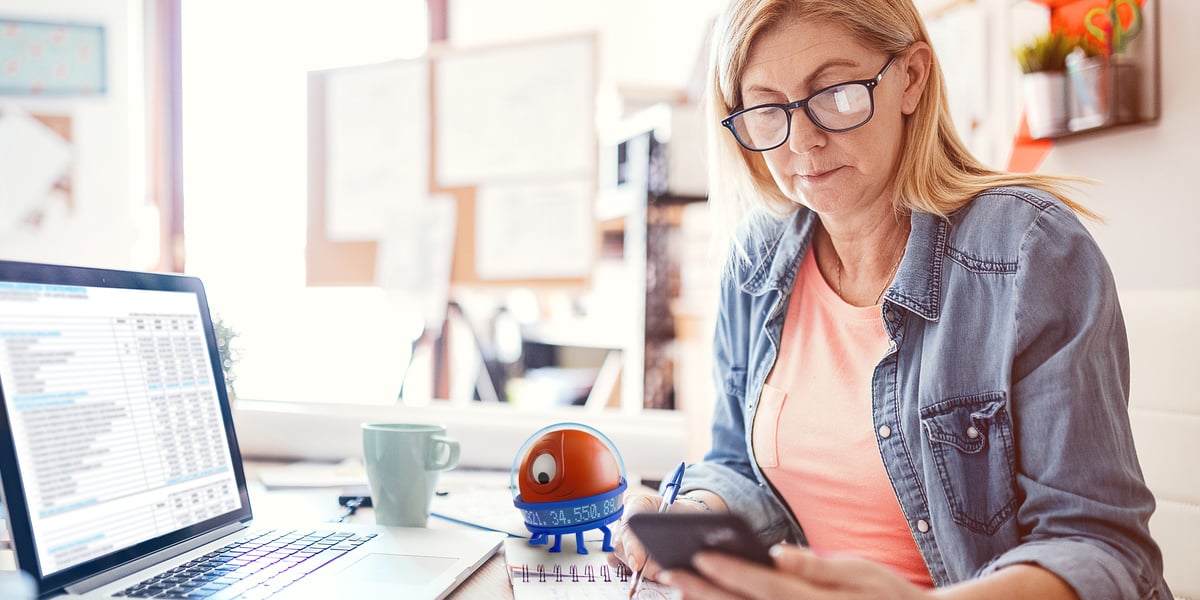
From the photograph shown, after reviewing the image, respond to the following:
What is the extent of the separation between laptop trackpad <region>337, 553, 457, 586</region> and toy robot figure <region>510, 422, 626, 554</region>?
0.33ft

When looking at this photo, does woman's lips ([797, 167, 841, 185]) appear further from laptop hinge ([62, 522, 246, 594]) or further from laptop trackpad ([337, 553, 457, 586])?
laptop hinge ([62, 522, 246, 594])

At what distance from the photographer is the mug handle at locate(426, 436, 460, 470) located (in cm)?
89

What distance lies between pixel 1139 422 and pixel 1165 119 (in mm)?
540

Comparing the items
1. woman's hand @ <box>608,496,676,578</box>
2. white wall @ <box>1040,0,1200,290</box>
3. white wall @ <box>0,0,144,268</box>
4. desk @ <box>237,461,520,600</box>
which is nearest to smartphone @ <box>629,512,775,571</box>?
woman's hand @ <box>608,496,676,578</box>

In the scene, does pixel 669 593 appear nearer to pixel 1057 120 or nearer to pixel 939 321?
pixel 939 321

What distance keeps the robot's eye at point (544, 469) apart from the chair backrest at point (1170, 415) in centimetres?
64

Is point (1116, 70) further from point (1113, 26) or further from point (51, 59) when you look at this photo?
point (51, 59)

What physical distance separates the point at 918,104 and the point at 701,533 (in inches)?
24.2

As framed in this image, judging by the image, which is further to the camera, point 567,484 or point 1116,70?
point 1116,70

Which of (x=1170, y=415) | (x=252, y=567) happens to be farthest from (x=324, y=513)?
(x=1170, y=415)

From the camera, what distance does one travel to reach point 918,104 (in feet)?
2.96

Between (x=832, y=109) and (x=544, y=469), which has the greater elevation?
(x=832, y=109)

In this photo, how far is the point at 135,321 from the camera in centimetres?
75

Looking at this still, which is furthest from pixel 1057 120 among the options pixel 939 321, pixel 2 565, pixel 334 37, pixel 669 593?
pixel 334 37
